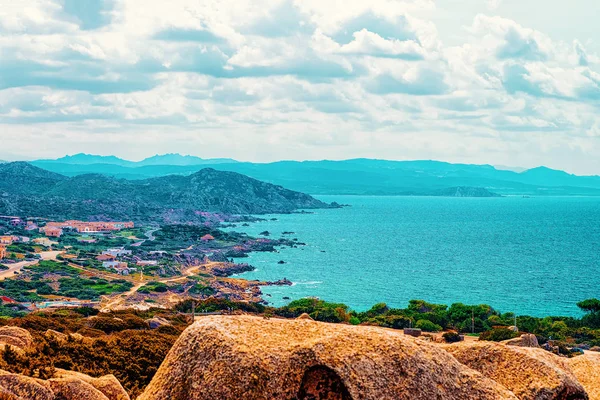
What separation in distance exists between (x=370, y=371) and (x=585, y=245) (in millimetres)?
186803

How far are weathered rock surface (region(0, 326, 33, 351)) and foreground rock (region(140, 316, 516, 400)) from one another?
415 inches

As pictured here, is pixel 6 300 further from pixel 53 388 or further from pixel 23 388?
pixel 23 388

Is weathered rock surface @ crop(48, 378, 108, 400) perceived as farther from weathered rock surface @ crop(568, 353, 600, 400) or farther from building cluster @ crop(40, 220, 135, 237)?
building cluster @ crop(40, 220, 135, 237)

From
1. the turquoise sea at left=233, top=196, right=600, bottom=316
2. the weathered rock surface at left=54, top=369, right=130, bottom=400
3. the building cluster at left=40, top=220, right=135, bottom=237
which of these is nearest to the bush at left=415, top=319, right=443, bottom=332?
the turquoise sea at left=233, top=196, right=600, bottom=316

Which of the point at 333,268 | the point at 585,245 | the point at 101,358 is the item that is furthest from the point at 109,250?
the point at 101,358

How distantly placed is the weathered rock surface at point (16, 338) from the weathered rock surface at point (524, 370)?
1220cm

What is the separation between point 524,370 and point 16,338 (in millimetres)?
14307

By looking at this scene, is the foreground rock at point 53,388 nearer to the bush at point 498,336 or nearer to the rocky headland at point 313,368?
the rocky headland at point 313,368

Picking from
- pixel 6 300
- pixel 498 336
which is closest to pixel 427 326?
pixel 498 336

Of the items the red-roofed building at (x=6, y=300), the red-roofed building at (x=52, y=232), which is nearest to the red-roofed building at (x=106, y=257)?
the red-roofed building at (x=52, y=232)

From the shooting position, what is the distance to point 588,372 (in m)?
12.1

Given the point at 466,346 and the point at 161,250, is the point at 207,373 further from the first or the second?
the point at 161,250

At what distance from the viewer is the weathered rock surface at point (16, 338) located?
18.7 meters

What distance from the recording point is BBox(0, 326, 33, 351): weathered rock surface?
1872 centimetres
